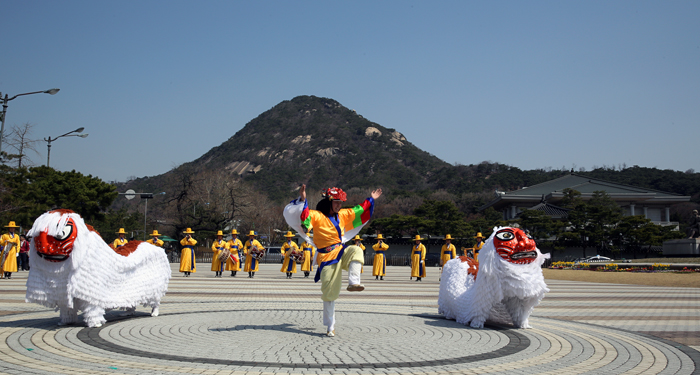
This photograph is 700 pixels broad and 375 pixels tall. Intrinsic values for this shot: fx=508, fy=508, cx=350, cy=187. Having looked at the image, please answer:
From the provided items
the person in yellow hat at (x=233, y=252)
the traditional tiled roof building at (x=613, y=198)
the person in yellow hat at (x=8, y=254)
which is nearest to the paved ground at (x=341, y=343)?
the person in yellow hat at (x=8, y=254)

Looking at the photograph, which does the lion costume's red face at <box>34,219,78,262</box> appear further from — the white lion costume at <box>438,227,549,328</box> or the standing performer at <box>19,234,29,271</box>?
the standing performer at <box>19,234,29,271</box>

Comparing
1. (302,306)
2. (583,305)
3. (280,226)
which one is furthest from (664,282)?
(280,226)

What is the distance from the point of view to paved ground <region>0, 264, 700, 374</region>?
5016mm

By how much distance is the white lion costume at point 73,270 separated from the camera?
6773 millimetres

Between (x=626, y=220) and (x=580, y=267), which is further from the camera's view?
(x=626, y=220)

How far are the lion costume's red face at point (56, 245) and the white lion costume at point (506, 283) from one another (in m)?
5.84

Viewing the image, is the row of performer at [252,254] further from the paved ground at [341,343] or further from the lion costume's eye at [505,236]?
the lion costume's eye at [505,236]

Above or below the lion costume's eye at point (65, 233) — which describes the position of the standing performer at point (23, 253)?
below

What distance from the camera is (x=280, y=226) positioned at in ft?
196

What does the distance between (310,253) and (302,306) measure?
12255 millimetres

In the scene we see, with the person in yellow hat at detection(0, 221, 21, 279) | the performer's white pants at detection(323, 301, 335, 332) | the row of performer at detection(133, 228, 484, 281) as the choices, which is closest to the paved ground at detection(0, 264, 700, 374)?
the performer's white pants at detection(323, 301, 335, 332)

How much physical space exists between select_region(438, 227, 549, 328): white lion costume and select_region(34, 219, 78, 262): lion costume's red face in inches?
230

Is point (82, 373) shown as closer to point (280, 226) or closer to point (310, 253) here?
point (310, 253)

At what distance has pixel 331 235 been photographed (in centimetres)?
714
